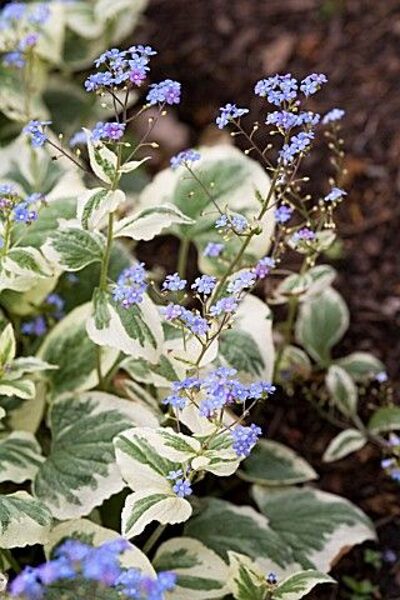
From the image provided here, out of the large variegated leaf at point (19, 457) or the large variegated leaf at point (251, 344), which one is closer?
the large variegated leaf at point (19, 457)

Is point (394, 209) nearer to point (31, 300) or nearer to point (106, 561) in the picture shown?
point (31, 300)

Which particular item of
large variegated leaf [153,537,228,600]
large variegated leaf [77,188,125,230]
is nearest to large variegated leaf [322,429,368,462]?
large variegated leaf [153,537,228,600]

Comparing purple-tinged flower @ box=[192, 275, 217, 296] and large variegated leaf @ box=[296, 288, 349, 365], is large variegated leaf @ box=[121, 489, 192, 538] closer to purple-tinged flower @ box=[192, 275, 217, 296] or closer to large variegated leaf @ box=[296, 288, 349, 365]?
purple-tinged flower @ box=[192, 275, 217, 296]

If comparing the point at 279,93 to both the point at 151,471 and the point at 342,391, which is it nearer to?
the point at 151,471

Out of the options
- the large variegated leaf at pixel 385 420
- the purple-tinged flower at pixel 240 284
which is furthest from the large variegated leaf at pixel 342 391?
the purple-tinged flower at pixel 240 284

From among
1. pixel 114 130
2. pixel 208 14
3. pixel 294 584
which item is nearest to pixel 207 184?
pixel 114 130

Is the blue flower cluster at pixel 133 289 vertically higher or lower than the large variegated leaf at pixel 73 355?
higher

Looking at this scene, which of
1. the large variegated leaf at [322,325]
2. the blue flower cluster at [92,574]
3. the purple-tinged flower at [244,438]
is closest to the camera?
the blue flower cluster at [92,574]

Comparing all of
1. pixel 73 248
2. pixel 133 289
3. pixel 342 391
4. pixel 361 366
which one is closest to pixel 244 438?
pixel 133 289

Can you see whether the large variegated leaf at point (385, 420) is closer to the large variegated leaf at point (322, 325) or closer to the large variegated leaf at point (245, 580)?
the large variegated leaf at point (322, 325)
